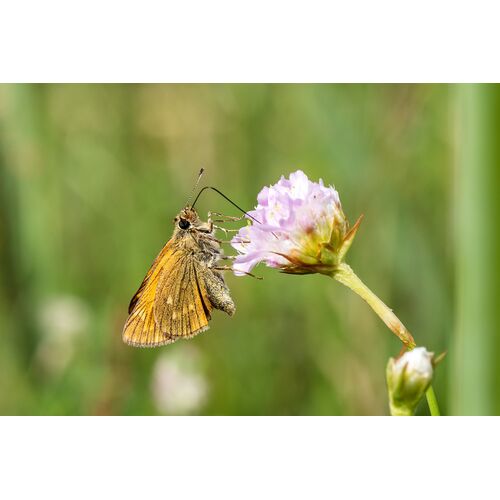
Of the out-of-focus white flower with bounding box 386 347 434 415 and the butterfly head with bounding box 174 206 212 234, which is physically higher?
the butterfly head with bounding box 174 206 212 234

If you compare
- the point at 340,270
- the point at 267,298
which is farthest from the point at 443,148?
the point at 340,270

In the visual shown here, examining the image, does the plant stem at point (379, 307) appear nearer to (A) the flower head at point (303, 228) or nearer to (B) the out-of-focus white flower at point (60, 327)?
(A) the flower head at point (303, 228)

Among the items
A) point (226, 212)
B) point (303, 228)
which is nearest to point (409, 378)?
point (303, 228)

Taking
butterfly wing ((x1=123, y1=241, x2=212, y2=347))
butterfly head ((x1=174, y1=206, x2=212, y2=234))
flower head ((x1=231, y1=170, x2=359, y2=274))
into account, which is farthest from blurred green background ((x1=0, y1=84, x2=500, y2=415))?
flower head ((x1=231, y1=170, x2=359, y2=274))

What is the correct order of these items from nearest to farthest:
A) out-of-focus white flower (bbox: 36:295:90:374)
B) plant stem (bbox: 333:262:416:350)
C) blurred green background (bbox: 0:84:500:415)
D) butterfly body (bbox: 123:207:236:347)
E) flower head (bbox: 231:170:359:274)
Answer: plant stem (bbox: 333:262:416:350) → flower head (bbox: 231:170:359:274) → butterfly body (bbox: 123:207:236:347) → blurred green background (bbox: 0:84:500:415) → out-of-focus white flower (bbox: 36:295:90:374)

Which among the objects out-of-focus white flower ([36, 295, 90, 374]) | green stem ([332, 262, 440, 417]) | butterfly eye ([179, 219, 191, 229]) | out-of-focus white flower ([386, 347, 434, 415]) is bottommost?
out-of-focus white flower ([36, 295, 90, 374])

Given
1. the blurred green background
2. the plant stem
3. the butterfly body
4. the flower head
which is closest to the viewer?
the plant stem

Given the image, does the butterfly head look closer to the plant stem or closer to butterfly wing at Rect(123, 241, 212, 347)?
butterfly wing at Rect(123, 241, 212, 347)
